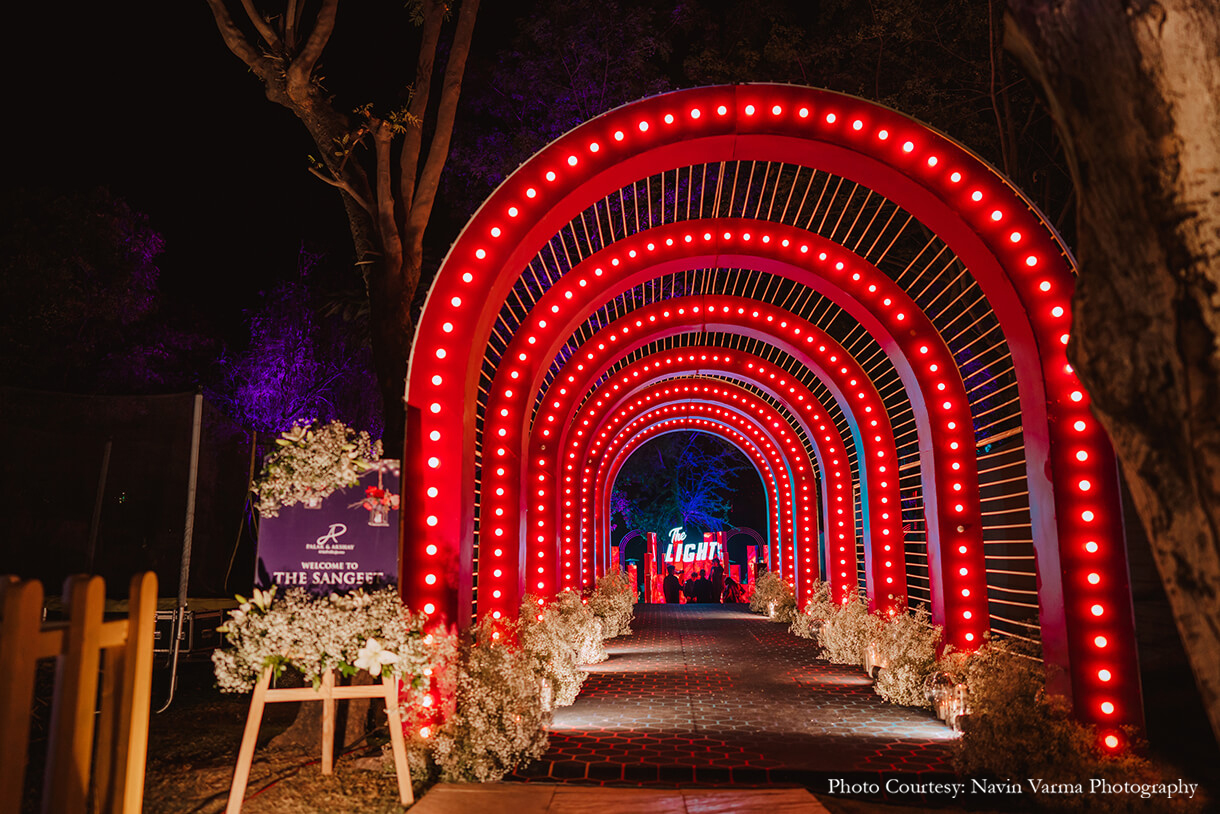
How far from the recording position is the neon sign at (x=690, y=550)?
26.5 metres

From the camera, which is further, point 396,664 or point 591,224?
point 591,224

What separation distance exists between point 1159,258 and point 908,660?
763cm

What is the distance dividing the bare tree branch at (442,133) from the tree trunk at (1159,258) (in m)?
7.21

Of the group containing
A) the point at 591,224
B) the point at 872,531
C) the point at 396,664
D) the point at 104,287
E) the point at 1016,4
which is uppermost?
the point at 591,224

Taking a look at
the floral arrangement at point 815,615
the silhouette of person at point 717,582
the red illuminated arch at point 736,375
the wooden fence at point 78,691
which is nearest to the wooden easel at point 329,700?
the wooden fence at point 78,691

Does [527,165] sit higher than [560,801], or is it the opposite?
[527,165]

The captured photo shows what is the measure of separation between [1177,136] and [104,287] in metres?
17.6

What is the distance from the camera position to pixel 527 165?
6.79 m

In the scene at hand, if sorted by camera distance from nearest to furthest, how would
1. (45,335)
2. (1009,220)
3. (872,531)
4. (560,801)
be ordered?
(560,801) < (1009,220) < (872,531) < (45,335)

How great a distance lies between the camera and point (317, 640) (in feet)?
15.7

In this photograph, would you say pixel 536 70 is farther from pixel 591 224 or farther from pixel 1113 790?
pixel 1113 790

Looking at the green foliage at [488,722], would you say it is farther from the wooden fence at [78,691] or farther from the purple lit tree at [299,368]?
the purple lit tree at [299,368]

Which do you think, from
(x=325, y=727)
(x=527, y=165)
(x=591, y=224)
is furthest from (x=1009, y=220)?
(x=591, y=224)

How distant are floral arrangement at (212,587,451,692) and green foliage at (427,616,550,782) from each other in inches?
27.7
